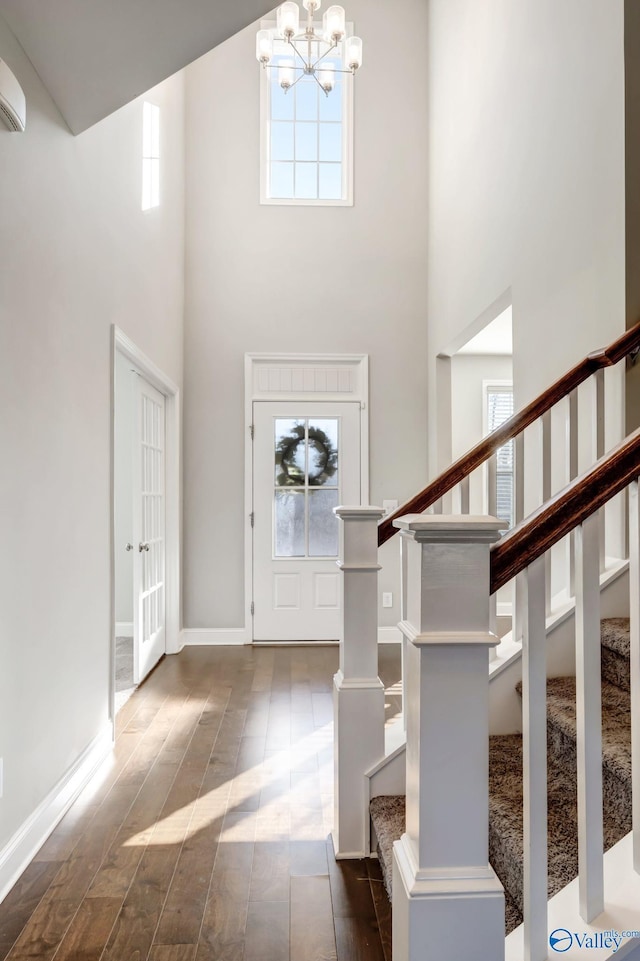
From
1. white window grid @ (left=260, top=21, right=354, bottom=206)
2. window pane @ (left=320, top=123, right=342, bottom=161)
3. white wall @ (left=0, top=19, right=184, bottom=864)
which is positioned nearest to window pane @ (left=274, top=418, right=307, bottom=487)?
white window grid @ (left=260, top=21, right=354, bottom=206)

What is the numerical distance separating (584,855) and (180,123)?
5313 millimetres

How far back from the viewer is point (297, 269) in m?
5.18

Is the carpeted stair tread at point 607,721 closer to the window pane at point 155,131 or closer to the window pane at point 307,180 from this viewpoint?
the window pane at point 155,131

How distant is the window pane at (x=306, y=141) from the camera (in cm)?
526

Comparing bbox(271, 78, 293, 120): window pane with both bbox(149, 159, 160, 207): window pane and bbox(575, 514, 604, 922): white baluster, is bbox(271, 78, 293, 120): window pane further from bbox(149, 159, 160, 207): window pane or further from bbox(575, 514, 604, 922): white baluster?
bbox(575, 514, 604, 922): white baluster

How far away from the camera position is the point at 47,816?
87.7 inches

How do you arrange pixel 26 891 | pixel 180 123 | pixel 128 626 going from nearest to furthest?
pixel 26 891, pixel 180 123, pixel 128 626

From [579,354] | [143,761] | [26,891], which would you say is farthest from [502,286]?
[26,891]

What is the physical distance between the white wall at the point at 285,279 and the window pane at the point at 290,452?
0.94ft

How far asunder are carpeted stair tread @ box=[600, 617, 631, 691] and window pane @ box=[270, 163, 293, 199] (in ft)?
14.5

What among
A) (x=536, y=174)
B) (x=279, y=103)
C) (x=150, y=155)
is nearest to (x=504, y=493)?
(x=536, y=174)

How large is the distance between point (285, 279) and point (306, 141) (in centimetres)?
114

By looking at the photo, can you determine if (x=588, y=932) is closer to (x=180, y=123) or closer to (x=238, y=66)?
(x=180, y=123)

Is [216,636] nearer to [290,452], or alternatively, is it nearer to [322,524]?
[322,524]
